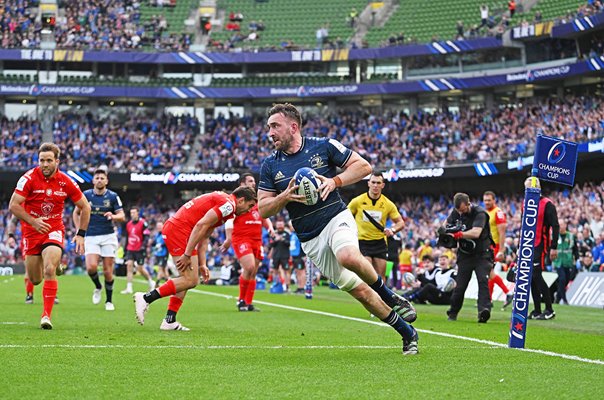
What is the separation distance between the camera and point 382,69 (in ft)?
203

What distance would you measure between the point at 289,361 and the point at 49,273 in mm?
5041

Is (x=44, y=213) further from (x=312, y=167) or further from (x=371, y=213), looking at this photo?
(x=371, y=213)

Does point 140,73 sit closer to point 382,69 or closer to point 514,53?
point 382,69

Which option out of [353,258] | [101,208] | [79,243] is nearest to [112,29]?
[101,208]

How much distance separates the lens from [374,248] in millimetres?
16781

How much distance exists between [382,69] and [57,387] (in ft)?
185

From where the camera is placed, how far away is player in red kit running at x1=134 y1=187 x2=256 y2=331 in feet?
40.5

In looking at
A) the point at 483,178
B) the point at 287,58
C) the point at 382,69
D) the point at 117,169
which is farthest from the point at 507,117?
the point at 117,169

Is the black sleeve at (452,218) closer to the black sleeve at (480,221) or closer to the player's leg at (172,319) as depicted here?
the black sleeve at (480,221)

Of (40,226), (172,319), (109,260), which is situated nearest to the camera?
(40,226)

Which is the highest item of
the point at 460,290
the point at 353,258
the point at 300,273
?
the point at 353,258

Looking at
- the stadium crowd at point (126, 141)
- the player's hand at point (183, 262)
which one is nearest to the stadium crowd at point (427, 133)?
the stadium crowd at point (126, 141)

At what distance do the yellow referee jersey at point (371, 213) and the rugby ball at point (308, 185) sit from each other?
797cm

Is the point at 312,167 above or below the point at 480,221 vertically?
above
